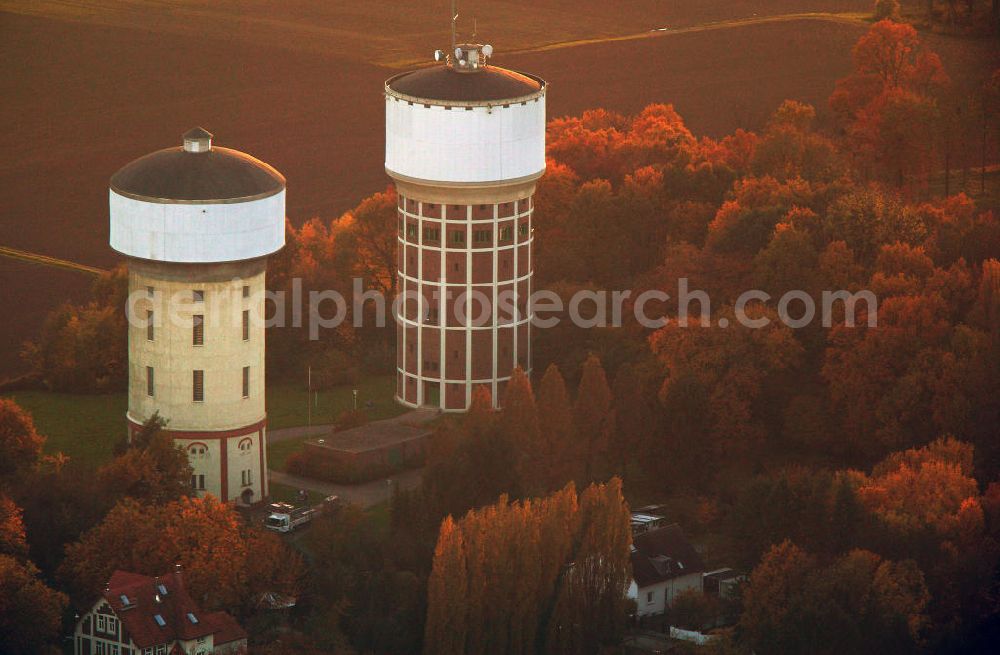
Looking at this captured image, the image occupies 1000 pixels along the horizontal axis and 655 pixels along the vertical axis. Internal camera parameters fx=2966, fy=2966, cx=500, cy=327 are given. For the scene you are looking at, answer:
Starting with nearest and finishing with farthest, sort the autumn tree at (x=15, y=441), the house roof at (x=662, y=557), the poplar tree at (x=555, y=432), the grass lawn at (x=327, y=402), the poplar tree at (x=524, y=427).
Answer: the house roof at (x=662, y=557), the autumn tree at (x=15, y=441), the poplar tree at (x=524, y=427), the poplar tree at (x=555, y=432), the grass lawn at (x=327, y=402)

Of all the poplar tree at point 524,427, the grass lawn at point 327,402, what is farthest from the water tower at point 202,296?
the grass lawn at point 327,402

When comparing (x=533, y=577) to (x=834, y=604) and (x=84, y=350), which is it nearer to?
(x=834, y=604)

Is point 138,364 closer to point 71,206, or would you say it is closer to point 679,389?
point 679,389

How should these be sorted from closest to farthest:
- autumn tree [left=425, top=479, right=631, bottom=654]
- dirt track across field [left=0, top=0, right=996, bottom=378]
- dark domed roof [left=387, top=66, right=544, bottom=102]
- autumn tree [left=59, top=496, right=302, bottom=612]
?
autumn tree [left=425, top=479, right=631, bottom=654]
autumn tree [left=59, top=496, right=302, bottom=612]
dark domed roof [left=387, top=66, right=544, bottom=102]
dirt track across field [left=0, top=0, right=996, bottom=378]

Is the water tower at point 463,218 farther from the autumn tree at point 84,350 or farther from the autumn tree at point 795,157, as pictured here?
the autumn tree at point 795,157

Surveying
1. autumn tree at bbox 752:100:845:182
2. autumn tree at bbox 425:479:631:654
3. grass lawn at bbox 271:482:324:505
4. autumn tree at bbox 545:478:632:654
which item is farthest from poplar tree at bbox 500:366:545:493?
Result: autumn tree at bbox 752:100:845:182

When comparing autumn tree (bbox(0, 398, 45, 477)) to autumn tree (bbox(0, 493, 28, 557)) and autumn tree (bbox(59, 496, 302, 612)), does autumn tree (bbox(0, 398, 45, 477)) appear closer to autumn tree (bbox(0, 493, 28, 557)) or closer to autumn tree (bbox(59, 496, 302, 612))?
autumn tree (bbox(0, 493, 28, 557))

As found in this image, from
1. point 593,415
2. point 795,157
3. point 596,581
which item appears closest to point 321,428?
point 593,415

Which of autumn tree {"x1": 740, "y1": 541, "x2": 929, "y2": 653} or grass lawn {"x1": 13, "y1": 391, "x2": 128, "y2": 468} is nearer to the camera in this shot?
autumn tree {"x1": 740, "y1": 541, "x2": 929, "y2": 653}
